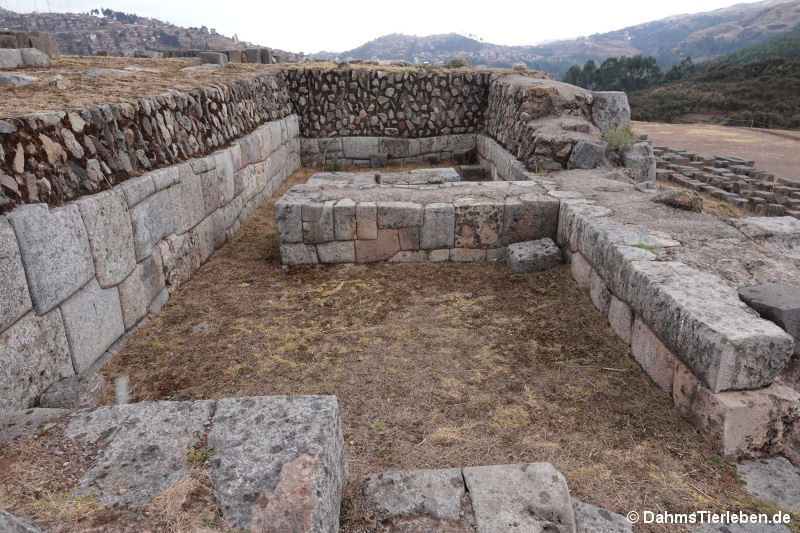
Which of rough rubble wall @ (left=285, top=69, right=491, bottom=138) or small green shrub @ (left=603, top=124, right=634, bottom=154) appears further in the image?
rough rubble wall @ (left=285, top=69, right=491, bottom=138)

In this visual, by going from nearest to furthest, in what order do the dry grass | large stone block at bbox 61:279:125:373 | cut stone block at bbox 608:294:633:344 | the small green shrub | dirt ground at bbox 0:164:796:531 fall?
1. dirt ground at bbox 0:164:796:531
2. the dry grass
3. large stone block at bbox 61:279:125:373
4. cut stone block at bbox 608:294:633:344
5. the small green shrub

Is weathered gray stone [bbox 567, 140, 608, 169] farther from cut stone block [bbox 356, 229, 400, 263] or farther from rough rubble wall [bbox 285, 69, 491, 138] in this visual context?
rough rubble wall [bbox 285, 69, 491, 138]

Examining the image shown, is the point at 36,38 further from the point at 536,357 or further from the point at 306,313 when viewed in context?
the point at 536,357

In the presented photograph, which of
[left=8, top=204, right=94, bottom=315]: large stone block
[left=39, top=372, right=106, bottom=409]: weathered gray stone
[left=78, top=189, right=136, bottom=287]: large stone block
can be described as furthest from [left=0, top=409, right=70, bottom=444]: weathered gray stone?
[left=78, top=189, right=136, bottom=287]: large stone block

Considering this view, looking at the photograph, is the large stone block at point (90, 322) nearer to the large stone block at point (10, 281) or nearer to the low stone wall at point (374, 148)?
the large stone block at point (10, 281)

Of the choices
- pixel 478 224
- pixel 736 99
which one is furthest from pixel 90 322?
pixel 736 99

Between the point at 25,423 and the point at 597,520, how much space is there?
9.40 ft

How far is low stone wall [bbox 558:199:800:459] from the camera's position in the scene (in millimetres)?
2832

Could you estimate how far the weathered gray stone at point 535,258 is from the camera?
18.5 ft

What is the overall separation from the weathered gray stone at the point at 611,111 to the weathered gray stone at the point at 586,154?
1.42 meters

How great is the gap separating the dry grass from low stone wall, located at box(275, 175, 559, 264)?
0.25 meters

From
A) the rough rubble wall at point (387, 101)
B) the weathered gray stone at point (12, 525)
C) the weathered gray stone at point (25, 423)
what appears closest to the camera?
the weathered gray stone at point (12, 525)

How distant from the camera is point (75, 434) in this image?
2.19 m

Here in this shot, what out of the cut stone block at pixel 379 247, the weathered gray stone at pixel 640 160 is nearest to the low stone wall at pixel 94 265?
the cut stone block at pixel 379 247
